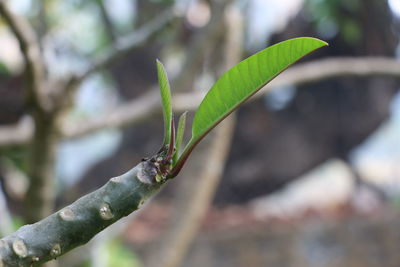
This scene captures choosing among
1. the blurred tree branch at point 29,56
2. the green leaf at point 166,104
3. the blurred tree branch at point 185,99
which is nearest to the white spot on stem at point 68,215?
the green leaf at point 166,104

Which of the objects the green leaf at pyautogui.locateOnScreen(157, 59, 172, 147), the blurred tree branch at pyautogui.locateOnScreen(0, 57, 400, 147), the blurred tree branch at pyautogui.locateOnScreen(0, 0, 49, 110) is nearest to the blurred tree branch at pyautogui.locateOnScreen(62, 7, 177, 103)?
the blurred tree branch at pyautogui.locateOnScreen(0, 0, 49, 110)

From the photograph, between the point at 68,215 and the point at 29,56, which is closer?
the point at 68,215

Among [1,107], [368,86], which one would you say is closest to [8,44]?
[1,107]

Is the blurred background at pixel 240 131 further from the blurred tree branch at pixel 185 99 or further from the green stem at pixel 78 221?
the green stem at pixel 78 221

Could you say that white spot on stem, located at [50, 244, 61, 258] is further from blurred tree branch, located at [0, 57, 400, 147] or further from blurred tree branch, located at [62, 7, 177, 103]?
blurred tree branch, located at [0, 57, 400, 147]

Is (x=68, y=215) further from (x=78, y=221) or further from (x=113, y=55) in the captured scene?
(x=113, y=55)

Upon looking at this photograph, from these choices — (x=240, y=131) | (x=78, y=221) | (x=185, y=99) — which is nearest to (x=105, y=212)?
(x=78, y=221)
